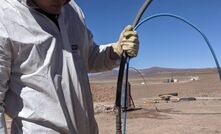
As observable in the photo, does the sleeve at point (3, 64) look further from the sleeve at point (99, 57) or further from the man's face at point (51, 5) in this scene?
the sleeve at point (99, 57)

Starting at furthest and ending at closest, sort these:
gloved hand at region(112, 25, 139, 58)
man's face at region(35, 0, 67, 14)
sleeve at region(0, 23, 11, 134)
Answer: gloved hand at region(112, 25, 139, 58) < man's face at region(35, 0, 67, 14) < sleeve at region(0, 23, 11, 134)

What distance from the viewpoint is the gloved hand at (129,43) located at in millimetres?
2932

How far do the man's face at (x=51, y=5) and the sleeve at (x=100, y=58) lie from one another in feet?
1.40

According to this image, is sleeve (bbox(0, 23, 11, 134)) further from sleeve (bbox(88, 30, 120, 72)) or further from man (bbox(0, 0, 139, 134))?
sleeve (bbox(88, 30, 120, 72))

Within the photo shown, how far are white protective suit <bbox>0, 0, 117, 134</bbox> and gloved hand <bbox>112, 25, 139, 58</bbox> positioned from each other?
42 centimetres

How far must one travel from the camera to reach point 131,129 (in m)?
12.5

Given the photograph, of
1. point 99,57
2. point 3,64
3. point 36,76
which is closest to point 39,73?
point 36,76

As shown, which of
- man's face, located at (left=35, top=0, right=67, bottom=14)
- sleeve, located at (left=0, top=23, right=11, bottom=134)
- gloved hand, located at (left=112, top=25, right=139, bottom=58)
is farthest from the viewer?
gloved hand, located at (left=112, top=25, right=139, bottom=58)

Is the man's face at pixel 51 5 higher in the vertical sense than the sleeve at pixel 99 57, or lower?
higher

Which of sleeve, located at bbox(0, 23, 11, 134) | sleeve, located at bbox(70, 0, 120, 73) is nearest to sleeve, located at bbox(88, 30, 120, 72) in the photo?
sleeve, located at bbox(70, 0, 120, 73)

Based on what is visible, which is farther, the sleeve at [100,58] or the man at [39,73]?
the sleeve at [100,58]

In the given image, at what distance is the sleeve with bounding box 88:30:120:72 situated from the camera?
3.03 m

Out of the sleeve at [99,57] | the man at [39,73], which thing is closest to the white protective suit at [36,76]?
the man at [39,73]

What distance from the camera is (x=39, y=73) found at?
248 centimetres
